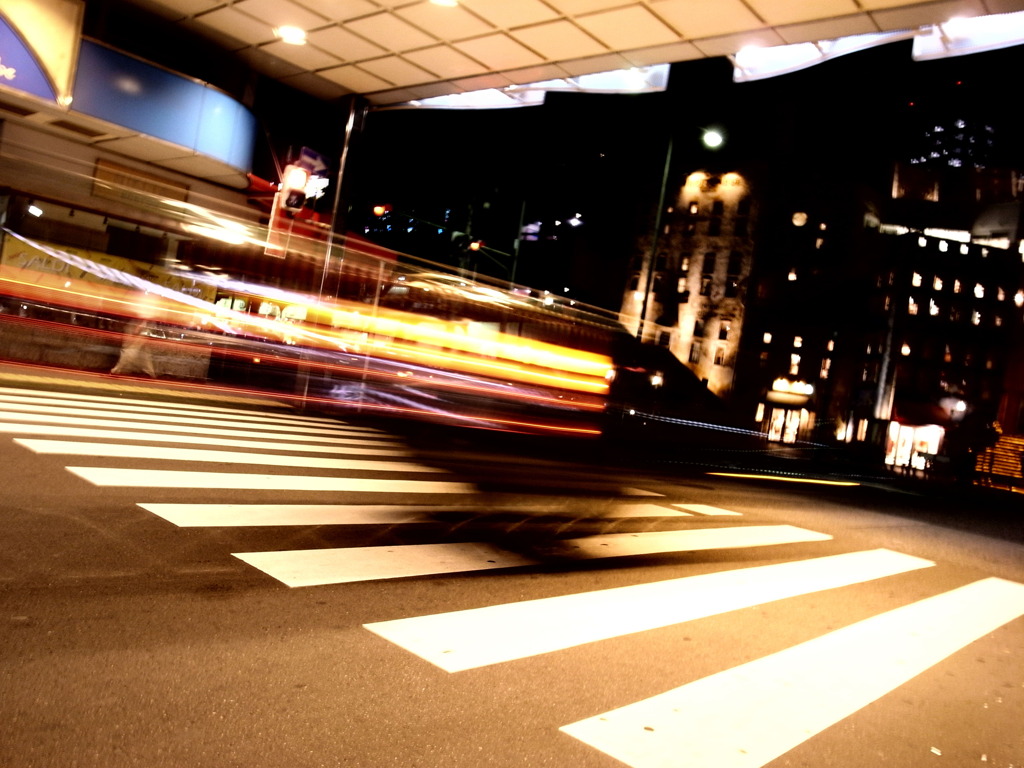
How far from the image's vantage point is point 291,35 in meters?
11.5

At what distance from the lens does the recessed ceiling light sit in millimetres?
11320

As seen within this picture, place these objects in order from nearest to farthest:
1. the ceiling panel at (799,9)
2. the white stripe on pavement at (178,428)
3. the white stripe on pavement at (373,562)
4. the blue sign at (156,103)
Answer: the white stripe on pavement at (373,562), the ceiling panel at (799,9), the white stripe on pavement at (178,428), the blue sign at (156,103)

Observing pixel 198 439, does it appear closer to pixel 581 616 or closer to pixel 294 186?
pixel 581 616

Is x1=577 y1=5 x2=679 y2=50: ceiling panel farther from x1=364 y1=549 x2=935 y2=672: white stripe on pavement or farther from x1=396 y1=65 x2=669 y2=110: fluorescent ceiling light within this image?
x1=364 y1=549 x2=935 y2=672: white stripe on pavement

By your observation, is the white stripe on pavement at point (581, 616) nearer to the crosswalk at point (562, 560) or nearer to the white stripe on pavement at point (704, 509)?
the crosswalk at point (562, 560)

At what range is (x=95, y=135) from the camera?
11.8 m

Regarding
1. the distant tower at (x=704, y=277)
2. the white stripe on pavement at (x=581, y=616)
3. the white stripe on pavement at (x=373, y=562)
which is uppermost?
the distant tower at (x=704, y=277)

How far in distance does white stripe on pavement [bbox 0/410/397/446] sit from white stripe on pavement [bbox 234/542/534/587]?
4820 millimetres

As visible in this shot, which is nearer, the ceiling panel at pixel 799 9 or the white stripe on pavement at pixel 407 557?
the white stripe on pavement at pixel 407 557

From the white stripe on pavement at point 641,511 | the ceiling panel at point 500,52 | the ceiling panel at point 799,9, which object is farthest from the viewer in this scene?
the ceiling panel at point 500,52

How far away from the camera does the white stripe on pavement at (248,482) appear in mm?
5988

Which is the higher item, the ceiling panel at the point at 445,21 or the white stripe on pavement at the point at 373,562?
the ceiling panel at the point at 445,21

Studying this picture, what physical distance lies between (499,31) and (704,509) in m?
7.41

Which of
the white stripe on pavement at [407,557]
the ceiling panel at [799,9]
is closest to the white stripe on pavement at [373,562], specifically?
the white stripe on pavement at [407,557]
